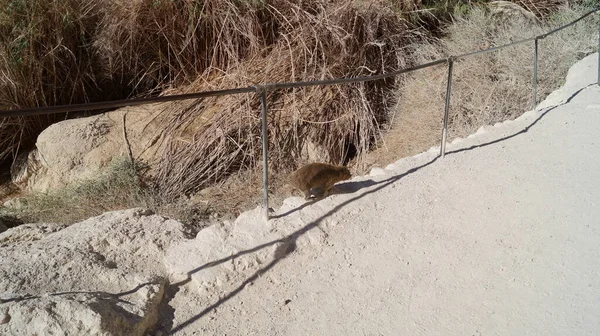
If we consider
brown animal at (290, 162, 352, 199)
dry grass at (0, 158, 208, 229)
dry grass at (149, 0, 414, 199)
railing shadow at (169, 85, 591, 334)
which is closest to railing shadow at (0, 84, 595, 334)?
railing shadow at (169, 85, 591, 334)

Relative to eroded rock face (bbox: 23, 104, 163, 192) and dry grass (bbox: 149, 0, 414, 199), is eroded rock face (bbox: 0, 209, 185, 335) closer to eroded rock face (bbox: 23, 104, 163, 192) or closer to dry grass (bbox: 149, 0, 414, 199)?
dry grass (bbox: 149, 0, 414, 199)

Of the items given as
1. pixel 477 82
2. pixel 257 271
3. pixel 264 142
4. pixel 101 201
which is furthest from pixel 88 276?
pixel 477 82

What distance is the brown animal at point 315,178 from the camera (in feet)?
10.7

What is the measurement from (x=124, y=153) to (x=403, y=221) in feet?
14.4

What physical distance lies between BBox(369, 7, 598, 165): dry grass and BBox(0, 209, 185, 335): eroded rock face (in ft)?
13.2

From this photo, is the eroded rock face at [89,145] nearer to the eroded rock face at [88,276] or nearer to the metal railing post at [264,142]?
the eroded rock face at [88,276]

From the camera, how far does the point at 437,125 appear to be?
6.91 m

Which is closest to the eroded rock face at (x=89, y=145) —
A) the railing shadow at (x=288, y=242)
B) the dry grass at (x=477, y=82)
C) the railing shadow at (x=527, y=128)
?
the dry grass at (x=477, y=82)

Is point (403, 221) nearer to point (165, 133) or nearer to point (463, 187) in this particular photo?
point (463, 187)

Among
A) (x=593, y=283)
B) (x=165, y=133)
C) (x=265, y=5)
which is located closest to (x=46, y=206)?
(x=165, y=133)

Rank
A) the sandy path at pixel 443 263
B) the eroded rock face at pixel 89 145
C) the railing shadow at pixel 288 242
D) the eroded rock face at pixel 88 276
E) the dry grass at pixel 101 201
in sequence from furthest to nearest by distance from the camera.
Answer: the eroded rock face at pixel 89 145 → the dry grass at pixel 101 201 → the railing shadow at pixel 288 242 → the sandy path at pixel 443 263 → the eroded rock face at pixel 88 276

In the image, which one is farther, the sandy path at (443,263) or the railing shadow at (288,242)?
the railing shadow at (288,242)

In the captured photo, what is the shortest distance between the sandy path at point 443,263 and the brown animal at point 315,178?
12cm

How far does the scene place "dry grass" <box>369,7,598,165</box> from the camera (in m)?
6.59
